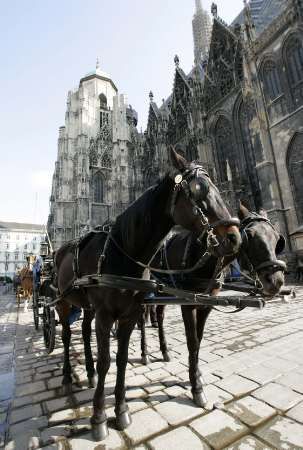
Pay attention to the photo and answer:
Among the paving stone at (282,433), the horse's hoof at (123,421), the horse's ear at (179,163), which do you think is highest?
the horse's ear at (179,163)

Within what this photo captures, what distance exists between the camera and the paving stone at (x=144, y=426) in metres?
2.17

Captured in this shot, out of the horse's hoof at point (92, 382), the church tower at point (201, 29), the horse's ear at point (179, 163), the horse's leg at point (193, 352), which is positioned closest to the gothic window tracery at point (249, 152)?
the horse's leg at point (193, 352)

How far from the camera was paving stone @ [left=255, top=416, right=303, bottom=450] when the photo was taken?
1.97m

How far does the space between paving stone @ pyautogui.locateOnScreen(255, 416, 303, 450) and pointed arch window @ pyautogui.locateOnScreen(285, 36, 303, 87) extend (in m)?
17.7

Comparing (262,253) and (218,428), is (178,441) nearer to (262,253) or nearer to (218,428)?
(218,428)

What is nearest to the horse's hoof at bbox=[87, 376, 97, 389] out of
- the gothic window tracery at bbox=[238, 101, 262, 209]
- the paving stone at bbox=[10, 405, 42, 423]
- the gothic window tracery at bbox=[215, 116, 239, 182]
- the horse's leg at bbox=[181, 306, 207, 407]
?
the paving stone at bbox=[10, 405, 42, 423]

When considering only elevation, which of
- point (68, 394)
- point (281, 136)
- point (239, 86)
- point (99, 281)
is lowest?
point (68, 394)

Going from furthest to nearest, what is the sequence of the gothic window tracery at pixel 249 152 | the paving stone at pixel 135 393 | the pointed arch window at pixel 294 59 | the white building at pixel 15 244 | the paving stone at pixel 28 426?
the white building at pixel 15 244
the gothic window tracery at pixel 249 152
the pointed arch window at pixel 294 59
the paving stone at pixel 135 393
the paving stone at pixel 28 426

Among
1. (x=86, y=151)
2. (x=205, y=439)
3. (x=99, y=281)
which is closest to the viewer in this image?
(x=205, y=439)

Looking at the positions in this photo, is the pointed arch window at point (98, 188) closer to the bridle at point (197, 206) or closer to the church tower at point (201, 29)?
the church tower at point (201, 29)

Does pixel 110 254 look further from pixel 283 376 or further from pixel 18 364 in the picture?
pixel 18 364

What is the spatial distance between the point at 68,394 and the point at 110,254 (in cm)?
196

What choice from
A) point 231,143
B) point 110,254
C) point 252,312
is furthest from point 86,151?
point 110,254

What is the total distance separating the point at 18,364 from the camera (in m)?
4.32
